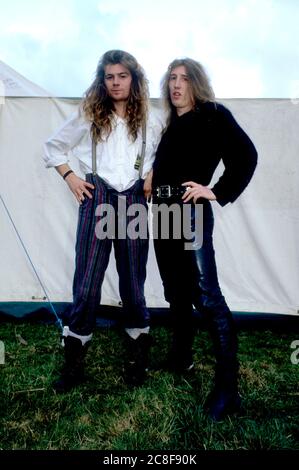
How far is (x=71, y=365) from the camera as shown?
2129 mm

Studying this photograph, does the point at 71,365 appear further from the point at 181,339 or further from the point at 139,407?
the point at 181,339

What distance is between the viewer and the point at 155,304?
336 centimetres

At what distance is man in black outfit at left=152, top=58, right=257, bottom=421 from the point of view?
1.82 metres

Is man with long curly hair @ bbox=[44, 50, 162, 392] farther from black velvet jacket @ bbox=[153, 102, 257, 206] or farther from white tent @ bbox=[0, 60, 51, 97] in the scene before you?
white tent @ bbox=[0, 60, 51, 97]

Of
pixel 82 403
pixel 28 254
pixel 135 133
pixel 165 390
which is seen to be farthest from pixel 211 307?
pixel 28 254

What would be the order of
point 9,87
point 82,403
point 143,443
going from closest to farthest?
point 143,443
point 82,403
point 9,87

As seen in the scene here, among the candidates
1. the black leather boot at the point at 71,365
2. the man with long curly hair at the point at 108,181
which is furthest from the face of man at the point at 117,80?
the black leather boot at the point at 71,365

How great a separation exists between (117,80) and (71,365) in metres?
1.29

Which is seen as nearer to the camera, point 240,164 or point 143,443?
point 143,443

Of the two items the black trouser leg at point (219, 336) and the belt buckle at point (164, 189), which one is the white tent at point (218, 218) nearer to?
the belt buckle at point (164, 189)

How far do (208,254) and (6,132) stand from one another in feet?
6.82

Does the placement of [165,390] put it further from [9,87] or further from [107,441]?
[9,87]

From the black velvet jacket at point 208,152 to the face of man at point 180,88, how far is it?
71 millimetres

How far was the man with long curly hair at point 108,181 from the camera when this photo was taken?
2.10 metres
